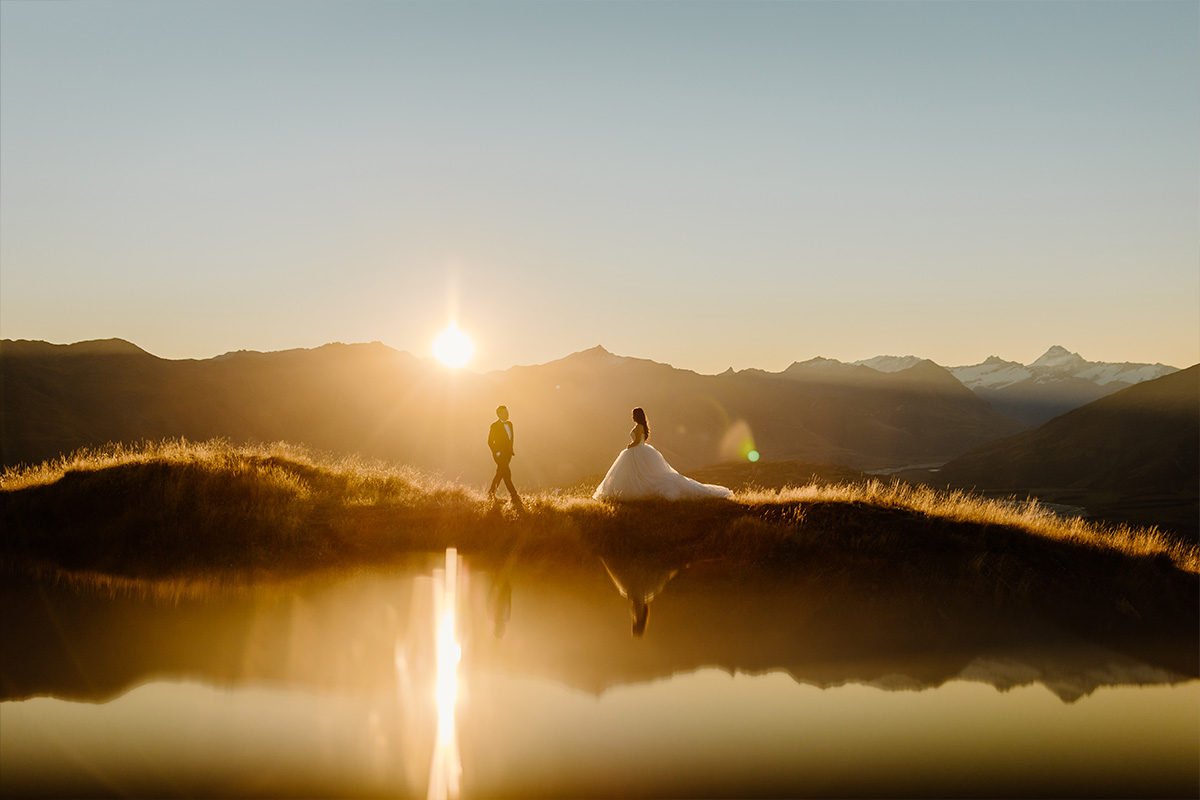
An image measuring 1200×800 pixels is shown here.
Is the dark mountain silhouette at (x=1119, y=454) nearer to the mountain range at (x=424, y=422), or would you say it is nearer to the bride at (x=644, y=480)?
the mountain range at (x=424, y=422)

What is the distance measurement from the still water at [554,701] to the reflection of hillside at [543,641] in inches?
1.8

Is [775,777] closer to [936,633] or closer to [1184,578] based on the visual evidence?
[936,633]

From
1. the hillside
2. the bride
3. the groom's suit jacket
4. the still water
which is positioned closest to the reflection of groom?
the groom's suit jacket

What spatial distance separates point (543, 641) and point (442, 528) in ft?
23.1

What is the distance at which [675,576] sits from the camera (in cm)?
1306

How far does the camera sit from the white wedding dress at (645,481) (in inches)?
693

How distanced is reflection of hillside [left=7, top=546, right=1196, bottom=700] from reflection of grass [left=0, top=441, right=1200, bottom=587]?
2.28m

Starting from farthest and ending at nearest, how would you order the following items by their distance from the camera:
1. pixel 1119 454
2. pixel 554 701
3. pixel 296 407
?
pixel 1119 454, pixel 296 407, pixel 554 701

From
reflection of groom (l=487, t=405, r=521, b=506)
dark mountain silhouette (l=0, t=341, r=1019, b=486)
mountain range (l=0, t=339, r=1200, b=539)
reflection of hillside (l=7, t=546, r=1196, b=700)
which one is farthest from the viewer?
dark mountain silhouette (l=0, t=341, r=1019, b=486)

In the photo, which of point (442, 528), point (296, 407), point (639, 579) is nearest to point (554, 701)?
point (639, 579)

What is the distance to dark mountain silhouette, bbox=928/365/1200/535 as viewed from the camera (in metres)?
151

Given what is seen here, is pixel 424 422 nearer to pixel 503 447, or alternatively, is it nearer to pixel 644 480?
pixel 503 447

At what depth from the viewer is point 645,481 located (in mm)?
17797

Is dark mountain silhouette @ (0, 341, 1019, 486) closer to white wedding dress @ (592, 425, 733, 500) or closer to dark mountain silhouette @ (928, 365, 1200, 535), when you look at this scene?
dark mountain silhouette @ (928, 365, 1200, 535)
